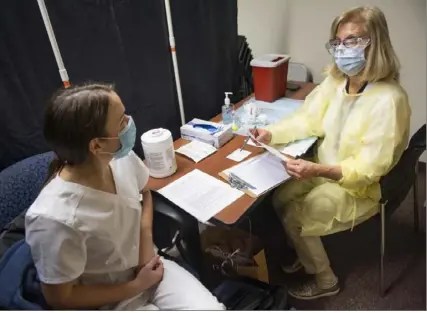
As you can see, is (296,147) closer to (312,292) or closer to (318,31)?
(312,292)

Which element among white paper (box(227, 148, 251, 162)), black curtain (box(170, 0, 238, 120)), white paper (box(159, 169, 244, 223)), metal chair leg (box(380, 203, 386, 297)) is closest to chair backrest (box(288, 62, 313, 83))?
black curtain (box(170, 0, 238, 120))

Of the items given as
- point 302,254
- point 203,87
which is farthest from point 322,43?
point 302,254

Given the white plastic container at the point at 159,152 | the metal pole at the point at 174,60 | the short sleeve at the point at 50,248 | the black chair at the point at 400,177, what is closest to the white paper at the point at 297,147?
the black chair at the point at 400,177

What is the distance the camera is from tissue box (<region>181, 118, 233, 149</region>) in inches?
66.6

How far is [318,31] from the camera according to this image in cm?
241

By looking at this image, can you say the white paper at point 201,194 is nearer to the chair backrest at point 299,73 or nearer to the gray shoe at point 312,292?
the gray shoe at point 312,292

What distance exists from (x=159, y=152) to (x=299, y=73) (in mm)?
1564

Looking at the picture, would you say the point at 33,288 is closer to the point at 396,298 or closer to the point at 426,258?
the point at 396,298

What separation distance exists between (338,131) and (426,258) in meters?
0.84

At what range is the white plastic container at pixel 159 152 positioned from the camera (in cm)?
140

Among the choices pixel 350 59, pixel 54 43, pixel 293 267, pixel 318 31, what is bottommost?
pixel 293 267

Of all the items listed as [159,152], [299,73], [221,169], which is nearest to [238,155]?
[221,169]

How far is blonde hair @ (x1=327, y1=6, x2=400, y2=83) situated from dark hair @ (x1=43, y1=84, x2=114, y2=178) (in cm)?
103

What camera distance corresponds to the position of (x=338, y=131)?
1578 millimetres
